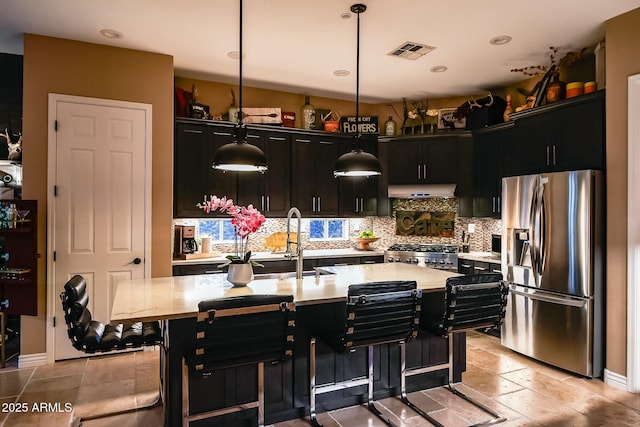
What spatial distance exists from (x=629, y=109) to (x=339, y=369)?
3026mm

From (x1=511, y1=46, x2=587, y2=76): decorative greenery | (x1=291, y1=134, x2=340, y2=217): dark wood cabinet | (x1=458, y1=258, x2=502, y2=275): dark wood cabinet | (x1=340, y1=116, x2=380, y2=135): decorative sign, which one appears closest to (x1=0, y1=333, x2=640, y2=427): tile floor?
(x1=458, y1=258, x2=502, y2=275): dark wood cabinet

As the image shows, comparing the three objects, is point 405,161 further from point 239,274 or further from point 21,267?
point 21,267

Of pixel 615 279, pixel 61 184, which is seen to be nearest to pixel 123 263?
pixel 61 184

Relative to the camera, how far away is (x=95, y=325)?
2.87m

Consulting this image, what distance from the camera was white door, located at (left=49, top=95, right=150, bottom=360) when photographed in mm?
3875

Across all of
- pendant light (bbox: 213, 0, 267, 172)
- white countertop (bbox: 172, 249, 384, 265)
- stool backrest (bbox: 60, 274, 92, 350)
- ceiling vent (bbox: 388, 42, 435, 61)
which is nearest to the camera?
stool backrest (bbox: 60, 274, 92, 350)

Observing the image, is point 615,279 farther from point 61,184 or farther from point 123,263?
point 61,184

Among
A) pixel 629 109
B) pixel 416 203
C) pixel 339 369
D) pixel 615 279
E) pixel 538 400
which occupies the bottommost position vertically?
pixel 538 400

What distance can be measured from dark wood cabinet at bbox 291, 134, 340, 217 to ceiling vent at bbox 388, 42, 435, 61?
1536 millimetres

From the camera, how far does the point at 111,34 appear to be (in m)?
3.76

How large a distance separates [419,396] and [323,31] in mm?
3176

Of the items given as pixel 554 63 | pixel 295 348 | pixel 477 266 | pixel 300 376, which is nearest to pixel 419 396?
pixel 300 376

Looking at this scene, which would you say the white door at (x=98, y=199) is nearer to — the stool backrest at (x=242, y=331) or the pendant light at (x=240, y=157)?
the pendant light at (x=240, y=157)

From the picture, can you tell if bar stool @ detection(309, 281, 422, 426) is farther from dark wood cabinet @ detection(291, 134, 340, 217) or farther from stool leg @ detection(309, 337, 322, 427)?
dark wood cabinet @ detection(291, 134, 340, 217)
